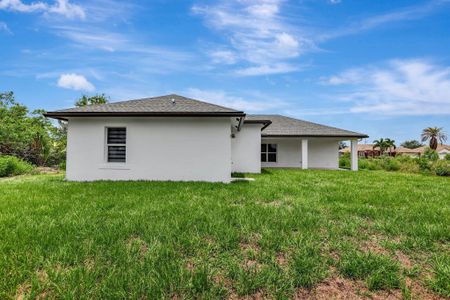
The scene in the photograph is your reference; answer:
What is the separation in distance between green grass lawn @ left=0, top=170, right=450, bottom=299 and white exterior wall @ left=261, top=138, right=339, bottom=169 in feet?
54.1

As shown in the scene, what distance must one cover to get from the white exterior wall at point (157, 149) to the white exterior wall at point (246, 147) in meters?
5.97

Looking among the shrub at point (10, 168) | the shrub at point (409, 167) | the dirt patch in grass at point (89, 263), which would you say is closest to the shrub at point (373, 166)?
the shrub at point (409, 167)

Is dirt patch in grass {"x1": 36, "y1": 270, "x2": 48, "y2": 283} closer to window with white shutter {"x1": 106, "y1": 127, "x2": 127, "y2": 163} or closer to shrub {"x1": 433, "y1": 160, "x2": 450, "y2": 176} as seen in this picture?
window with white shutter {"x1": 106, "y1": 127, "x2": 127, "y2": 163}

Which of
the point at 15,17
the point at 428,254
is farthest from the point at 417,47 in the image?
the point at 15,17

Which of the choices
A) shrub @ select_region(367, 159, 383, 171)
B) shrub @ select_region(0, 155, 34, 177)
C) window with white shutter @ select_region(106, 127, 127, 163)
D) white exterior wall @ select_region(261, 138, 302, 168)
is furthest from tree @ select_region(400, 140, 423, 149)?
shrub @ select_region(0, 155, 34, 177)

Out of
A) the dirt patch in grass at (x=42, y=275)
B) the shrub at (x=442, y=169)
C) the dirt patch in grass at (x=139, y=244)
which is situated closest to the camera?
the dirt patch in grass at (x=42, y=275)

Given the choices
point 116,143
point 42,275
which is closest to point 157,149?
point 116,143

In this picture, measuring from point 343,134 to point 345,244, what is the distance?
18499mm

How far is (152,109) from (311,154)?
1671 centimetres

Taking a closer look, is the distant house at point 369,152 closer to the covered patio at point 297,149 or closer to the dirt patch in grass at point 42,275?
the covered patio at point 297,149

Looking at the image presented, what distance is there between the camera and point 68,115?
36.4ft

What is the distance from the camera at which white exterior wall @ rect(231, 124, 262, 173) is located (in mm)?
17234

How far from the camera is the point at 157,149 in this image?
11.5 metres

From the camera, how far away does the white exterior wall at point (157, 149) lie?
11.4m
